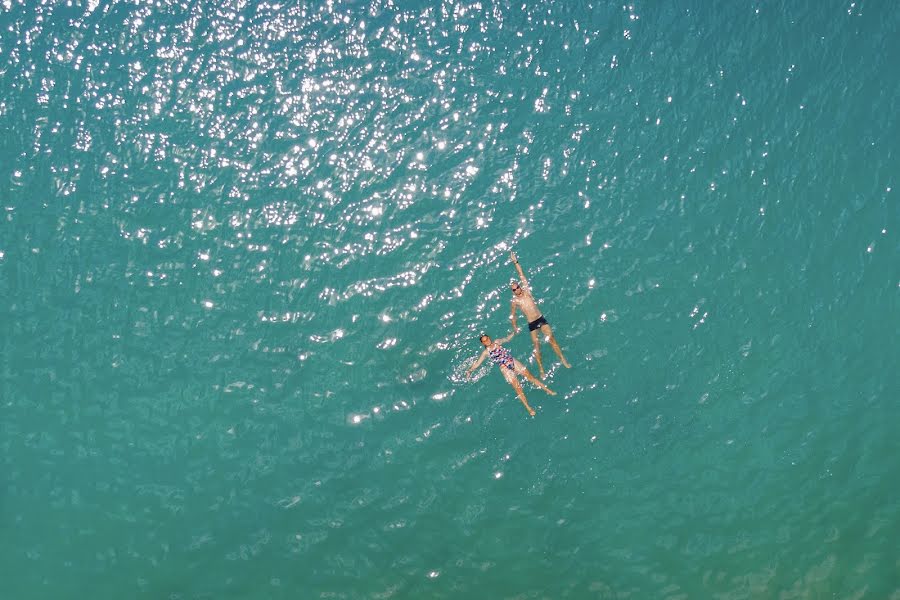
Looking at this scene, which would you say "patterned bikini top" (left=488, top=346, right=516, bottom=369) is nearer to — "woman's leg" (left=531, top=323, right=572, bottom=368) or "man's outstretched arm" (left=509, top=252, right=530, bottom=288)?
"woman's leg" (left=531, top=323, right=572, bottom=368)

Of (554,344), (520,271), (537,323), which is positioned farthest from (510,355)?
(520,271)

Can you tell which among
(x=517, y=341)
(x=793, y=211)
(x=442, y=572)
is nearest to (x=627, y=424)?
(x=517, y=341)

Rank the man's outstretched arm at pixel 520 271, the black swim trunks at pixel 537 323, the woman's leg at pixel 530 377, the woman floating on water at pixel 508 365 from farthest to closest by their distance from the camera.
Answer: the man's outstretched arm at pixel 520 271
the woman's leg at pixel 530 377
the woman floating on water at pixel 508 365
the black swim trunks at pixel 537 323

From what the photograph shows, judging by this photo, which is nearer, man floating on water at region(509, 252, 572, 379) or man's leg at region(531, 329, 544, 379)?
man floating on water at region(509, 252, 572, 379)

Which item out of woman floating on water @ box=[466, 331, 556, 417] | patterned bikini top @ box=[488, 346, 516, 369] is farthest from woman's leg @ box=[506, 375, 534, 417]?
patterned bikini top @ box=[488, 346, 516, 369]

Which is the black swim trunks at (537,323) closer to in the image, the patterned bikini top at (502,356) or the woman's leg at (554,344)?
the woman's leg at (554,344)

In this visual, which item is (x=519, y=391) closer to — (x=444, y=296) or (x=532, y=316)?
(x=532, y=316)

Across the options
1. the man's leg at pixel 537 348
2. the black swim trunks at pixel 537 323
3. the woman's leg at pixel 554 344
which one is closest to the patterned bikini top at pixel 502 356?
the man's leg at pixel 537 348

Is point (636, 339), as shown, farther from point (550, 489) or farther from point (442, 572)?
point (442, 572)

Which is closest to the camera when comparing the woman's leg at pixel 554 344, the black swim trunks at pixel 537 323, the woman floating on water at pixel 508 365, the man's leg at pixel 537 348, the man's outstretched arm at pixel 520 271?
the black swim trunks at pixel 537 323
